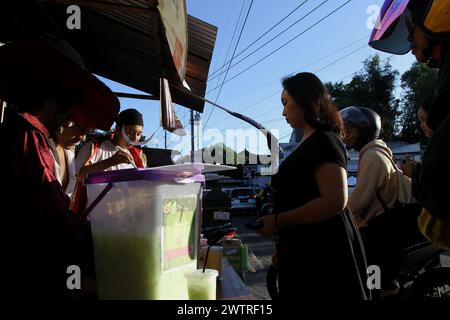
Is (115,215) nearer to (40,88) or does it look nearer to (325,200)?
(40,88)

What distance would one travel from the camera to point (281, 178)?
5.50ft

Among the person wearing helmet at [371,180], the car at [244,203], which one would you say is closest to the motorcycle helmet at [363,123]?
the person wearing helmet at [371,180]

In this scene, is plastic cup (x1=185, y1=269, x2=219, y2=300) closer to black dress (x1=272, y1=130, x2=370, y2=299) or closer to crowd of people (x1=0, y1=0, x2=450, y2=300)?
crowd of people (x1=0, y1=0, x2=450, y2=300)

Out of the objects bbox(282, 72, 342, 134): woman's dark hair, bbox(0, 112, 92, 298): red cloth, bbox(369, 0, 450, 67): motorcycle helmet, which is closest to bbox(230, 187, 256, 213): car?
bbox(282, 72, 342, 134): woman's dark hair

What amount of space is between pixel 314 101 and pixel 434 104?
0.91 metres

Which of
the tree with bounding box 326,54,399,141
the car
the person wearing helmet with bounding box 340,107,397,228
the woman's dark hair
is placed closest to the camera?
the woman's dark hair

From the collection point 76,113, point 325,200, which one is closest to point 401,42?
point 325,200

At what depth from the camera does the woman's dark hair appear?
1.71 m

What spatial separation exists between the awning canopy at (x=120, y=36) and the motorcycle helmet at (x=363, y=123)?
1695 mm

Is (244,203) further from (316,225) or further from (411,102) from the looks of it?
(411,102)

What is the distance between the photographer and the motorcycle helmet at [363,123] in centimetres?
278

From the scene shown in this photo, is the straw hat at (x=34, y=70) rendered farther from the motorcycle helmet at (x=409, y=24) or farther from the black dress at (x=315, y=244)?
the motorcycle helmet at (x=409, y=24)

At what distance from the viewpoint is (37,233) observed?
3.17ft

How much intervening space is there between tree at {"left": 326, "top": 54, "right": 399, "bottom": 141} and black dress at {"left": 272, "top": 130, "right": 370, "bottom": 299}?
29.7 m
